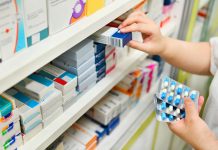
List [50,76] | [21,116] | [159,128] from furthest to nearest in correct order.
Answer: [159,128], [50,76], [21,116]

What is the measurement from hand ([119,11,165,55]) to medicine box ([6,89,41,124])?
0.31m

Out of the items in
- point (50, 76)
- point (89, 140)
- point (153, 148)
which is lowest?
point (153, 148)

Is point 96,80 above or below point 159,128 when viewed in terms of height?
above

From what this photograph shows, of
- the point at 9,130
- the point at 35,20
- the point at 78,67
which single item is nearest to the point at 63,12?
the point at 35,20

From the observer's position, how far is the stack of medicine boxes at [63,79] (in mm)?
784

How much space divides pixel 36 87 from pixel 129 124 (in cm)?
53

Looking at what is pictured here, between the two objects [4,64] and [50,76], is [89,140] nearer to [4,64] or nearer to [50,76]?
[50,76]

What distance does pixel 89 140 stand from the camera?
100cm

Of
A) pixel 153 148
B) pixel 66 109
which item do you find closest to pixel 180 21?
pixel 153 148

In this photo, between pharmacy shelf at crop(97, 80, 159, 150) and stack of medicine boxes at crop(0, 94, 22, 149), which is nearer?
stack of medicine boxes at crop(0, 94, 22, 149)

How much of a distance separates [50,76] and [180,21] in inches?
29.0

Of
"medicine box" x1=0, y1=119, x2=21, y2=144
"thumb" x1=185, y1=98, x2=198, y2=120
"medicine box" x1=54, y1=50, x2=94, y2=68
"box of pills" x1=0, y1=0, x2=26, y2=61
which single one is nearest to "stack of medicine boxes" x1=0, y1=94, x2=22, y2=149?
"medicine box" x1=0, y1=119, x2=21, y2=144

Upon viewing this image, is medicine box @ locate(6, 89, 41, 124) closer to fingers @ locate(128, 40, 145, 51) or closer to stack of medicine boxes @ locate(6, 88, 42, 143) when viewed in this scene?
stack of medicine boxes @ locate(6, 88, 42, 143)

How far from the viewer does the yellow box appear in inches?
29.5
